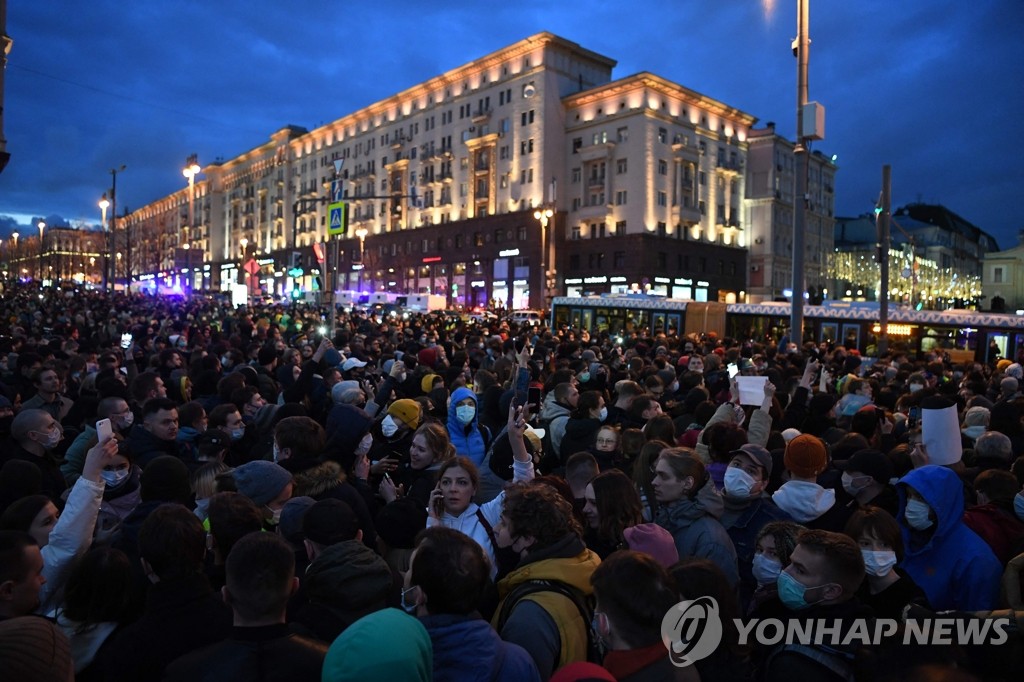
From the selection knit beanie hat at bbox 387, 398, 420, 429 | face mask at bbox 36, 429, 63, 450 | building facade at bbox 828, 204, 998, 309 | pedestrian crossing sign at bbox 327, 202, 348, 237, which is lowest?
face mask at bbox 36, 429, 63, 450

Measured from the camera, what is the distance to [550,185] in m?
60.1

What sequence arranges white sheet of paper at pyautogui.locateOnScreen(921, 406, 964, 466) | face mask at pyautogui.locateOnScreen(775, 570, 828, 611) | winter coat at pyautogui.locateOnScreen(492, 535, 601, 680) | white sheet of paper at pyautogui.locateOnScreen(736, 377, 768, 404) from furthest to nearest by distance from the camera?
1. white sheet of paper at pyautogui.locateOnScreen(736, 377, 768, 404)
2. white sheet of paper at pyautogui.locateOnScreen(921, 406, 964, 466)
3. face mask at pyautogui.locateOnScreen(775, 570, 828, 611)
4. winter coat at pyautogui.locateOnScreen(492, 535, 601, 680)

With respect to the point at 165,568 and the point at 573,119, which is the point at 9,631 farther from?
the point at 573,119

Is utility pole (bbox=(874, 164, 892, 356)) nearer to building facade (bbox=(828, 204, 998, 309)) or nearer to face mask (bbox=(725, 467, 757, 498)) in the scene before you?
face mask (bbox=(725, 467, 757, 498))

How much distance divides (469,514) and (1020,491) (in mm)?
3611

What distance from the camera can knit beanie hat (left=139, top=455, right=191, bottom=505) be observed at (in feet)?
12.4

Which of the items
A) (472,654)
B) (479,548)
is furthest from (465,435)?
(472,654)

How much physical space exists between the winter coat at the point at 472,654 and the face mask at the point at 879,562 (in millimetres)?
1878

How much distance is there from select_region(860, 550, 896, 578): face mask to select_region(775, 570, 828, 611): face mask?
666 mm

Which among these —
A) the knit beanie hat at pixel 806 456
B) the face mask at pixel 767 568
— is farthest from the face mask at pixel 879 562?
the knit beanie hat at pixel 806 456

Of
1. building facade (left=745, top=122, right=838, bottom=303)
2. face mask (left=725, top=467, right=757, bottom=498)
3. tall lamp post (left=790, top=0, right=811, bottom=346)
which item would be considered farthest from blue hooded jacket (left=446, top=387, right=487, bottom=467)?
building facade (left=745, top=122, right=838, bottom=303)

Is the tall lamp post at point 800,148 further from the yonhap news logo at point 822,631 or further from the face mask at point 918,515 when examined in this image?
the yonhap news logo at point 822,631

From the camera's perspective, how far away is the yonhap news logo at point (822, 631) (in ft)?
8.04

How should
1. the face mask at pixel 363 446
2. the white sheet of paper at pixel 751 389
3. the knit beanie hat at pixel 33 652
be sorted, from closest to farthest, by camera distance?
the knit beanie hat at pixel 33 652
the face mask at pixel 363 446
the white sheet of paper at pixel 751 389
